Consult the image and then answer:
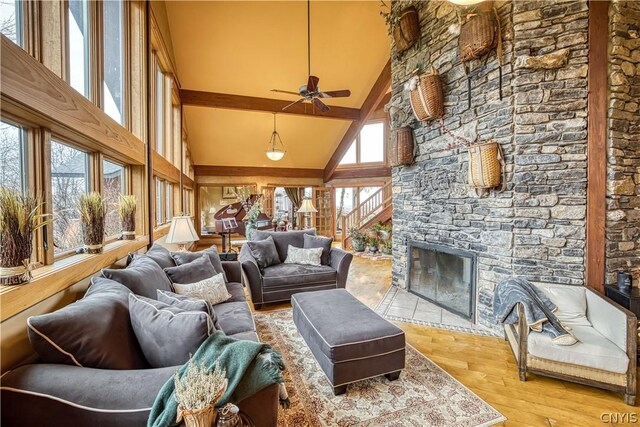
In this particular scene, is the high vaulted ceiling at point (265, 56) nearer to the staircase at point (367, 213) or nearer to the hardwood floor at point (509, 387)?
the staircase at point (367, 213)

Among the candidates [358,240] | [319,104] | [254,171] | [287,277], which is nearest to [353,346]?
[287,277]

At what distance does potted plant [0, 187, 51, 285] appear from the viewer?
1.24m

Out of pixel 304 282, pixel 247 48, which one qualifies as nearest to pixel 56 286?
pixel 304 282

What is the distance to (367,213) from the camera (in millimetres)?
8234

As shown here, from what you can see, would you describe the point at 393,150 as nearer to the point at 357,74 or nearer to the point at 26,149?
the point at 357,74

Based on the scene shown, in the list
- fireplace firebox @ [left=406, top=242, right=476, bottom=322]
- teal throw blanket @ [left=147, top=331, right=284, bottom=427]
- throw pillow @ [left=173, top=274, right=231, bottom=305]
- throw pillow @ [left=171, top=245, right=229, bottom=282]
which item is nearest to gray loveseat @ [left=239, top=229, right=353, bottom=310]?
throw pillow @ [left=171, top=245, right=229, bottom=282]

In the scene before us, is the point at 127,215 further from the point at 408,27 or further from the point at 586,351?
the point at 408,27

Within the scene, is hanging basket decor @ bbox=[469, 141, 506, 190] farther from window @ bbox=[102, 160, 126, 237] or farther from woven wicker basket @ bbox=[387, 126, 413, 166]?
window @ bbox=[102, 160, 126, 237]

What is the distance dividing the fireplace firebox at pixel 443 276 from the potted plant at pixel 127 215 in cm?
358

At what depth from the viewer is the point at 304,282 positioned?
3781 mm

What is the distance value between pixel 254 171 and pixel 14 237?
7894 millimetres

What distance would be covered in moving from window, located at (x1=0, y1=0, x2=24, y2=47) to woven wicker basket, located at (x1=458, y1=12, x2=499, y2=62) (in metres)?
3.51

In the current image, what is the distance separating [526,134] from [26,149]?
3880mm

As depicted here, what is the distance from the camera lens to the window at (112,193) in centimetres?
273
